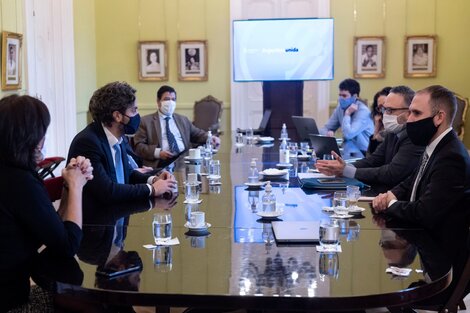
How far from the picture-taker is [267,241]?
8.36ft

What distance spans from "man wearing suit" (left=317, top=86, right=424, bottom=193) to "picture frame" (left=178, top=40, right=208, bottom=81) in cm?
572

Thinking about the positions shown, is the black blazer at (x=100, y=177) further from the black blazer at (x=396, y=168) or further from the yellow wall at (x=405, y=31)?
the yellow wall at (x=405, y=31)

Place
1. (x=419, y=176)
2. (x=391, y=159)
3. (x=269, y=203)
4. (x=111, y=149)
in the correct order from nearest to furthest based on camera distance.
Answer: (x=269, y=203), (x=419, y=176), (x=111, y=149), (x=391, y=159)

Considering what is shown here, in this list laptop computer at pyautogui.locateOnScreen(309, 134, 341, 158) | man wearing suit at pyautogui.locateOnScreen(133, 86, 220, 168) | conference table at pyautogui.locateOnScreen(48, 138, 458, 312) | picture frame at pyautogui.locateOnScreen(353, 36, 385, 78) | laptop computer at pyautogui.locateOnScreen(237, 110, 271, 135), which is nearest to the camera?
conference table at pyautogui.locateOnScreen(48, 138, 458, 312)

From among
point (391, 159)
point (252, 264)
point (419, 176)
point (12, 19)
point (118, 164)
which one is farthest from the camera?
point (12, 19)

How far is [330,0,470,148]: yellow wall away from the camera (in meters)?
9.55

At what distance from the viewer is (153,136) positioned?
21.0 ft

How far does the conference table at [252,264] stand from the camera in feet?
6.45

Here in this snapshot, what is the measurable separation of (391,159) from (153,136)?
288cm

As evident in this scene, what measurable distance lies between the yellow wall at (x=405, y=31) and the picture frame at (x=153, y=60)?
103 inches

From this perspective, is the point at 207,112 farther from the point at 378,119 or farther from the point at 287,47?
the point at 378,119

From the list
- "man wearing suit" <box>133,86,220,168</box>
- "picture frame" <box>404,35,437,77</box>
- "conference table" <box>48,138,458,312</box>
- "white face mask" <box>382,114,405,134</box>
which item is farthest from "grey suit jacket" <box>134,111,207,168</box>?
"picture frame" <box>404,35,437,77</box>

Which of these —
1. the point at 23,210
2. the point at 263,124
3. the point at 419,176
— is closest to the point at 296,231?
the point at 419,176

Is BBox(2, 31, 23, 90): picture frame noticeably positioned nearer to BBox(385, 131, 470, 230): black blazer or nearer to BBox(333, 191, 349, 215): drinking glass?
BBox(333, 191, 349, 215): drinking glass
